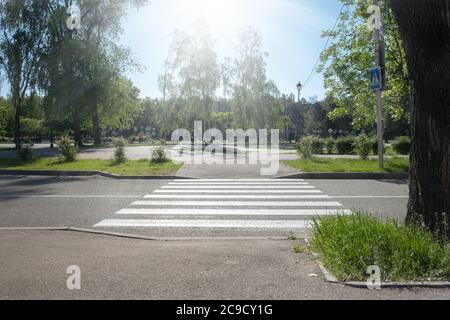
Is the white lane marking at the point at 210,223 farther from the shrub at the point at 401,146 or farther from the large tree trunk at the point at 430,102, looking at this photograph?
the shrub at the point at 401,146

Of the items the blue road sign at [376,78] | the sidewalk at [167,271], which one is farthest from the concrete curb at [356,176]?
the sidewalk at [167,271]

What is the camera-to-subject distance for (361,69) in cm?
2212

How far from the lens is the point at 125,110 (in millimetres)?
44344

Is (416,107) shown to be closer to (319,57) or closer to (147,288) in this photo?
(147,288)

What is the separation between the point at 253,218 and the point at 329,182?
6.71 m

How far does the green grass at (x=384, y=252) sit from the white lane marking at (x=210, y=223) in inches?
92.1

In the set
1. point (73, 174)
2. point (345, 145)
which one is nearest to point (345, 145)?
point (345, 145)

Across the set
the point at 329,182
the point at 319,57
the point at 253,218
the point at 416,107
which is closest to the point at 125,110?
the point at 319,57

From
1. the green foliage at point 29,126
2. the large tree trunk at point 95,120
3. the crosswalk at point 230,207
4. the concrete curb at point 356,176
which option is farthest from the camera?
the green foliage at point 29,126

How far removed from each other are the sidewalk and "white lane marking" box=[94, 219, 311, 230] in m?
1.49

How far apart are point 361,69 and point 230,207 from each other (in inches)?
604

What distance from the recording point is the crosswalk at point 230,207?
817cm

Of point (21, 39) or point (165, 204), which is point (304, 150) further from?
point (21, 39)

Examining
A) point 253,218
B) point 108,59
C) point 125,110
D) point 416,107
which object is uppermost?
point 108,59
